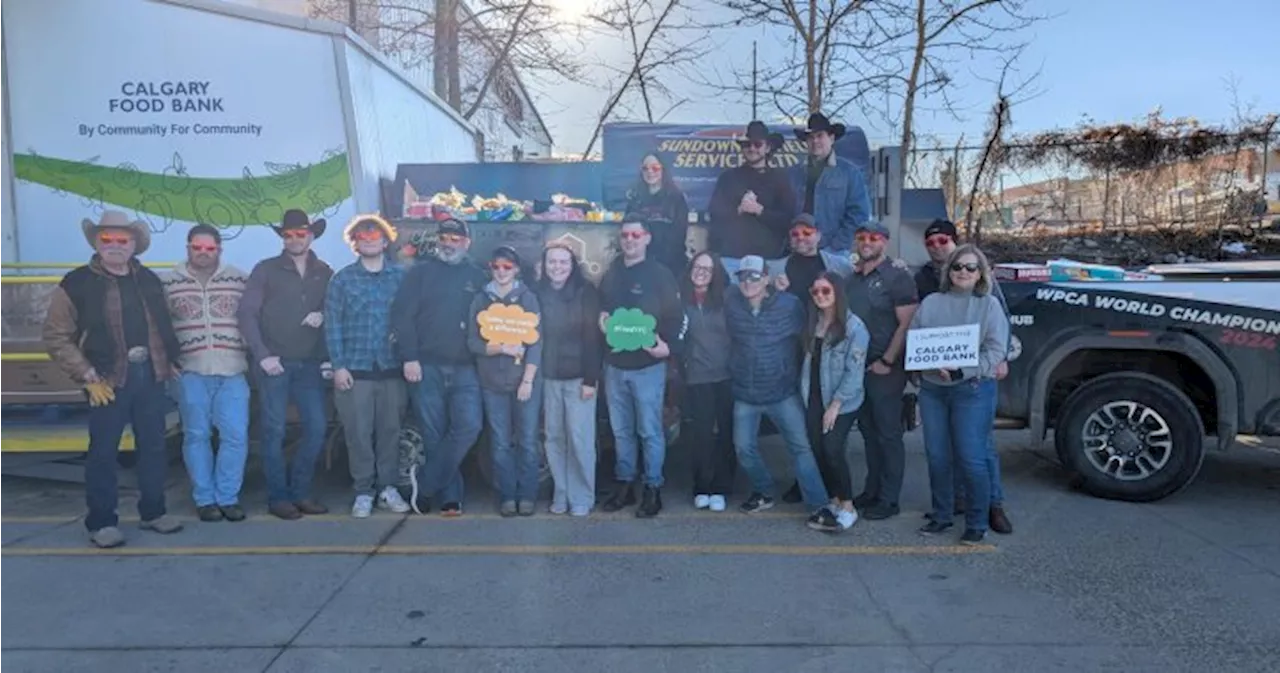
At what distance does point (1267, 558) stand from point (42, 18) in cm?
827

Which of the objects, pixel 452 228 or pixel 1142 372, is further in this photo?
pixel 1142 372

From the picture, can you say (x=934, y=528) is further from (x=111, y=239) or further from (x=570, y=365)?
(x=111, y=239)

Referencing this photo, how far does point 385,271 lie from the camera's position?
584 cm

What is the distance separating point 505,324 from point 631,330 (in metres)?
0.76

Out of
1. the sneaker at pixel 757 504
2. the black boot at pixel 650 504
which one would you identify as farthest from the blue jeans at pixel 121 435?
the sneaker at pixel 757 504

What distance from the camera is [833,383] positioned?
18.5ft

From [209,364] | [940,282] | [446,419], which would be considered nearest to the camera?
[940,282]

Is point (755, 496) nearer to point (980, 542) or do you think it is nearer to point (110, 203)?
point (980, 542)

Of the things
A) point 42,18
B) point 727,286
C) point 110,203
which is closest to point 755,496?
point 727,286

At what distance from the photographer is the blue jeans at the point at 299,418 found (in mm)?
5852

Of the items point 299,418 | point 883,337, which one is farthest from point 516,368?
point 883,337

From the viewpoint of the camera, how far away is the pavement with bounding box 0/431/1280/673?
396cm

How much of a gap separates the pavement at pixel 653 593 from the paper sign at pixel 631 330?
1.10 m

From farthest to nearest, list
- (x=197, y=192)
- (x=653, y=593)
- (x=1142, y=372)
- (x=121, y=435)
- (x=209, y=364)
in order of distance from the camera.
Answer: (x=197, y=192) < (x=1142, y=372) < (x=209, y=364) < (x=121, y=435) < (x=653, y=593)
